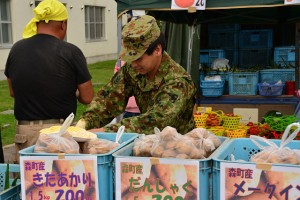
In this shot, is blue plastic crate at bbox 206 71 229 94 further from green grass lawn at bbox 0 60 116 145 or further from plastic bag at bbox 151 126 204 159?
plastic bag at bbox 151 126 204 159

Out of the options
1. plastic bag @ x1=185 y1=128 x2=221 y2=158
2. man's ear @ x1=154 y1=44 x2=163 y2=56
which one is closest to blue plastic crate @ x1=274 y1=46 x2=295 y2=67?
man's ear @ x1=154 y1=44 x2=163 y2=56

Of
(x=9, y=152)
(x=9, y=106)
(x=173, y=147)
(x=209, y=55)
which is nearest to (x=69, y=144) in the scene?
(x=173, y=147)

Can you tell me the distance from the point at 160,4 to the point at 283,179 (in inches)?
143

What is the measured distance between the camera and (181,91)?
2.22 meters

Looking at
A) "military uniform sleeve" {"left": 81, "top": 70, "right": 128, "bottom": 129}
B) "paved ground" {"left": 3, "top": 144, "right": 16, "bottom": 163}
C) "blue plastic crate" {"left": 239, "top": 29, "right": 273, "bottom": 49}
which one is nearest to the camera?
"military uniform sleeve" {"left": 81, "top": 70, "right": 128, "bottom": 129}

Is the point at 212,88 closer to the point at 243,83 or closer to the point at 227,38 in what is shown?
the point at 243,83

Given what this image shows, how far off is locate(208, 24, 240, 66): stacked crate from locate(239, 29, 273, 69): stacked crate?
98mm

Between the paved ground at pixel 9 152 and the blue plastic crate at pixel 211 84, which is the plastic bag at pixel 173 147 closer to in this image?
A: the paved ground at pixel 9 152

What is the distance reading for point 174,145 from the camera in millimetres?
1500

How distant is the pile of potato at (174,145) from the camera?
1.47 m

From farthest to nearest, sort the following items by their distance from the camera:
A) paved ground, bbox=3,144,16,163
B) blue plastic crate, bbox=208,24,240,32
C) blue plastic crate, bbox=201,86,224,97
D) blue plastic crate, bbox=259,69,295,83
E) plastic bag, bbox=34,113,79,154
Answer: blue plastic crate, bbox=208,24,240,32
blue plastic crate, bbox=259,69,295,83
blue plastic crate, bbox=201,86,224,97
paved ground, bbox=3,144,16,163
plastic bag, bbox=34,113,79,154

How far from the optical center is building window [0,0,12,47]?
43.8 feet

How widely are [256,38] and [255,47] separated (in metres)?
0.15

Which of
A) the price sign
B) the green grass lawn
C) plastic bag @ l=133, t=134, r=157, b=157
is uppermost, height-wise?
plastic bag @ l=133, t=134, r=157, b=157
